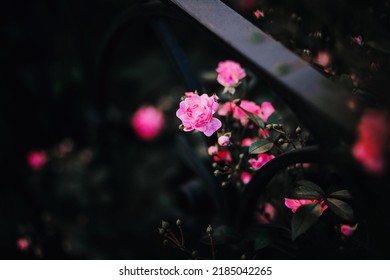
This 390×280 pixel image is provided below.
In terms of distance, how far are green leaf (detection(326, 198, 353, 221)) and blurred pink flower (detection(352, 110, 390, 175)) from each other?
0.21 m

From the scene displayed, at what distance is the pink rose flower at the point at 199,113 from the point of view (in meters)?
0.83

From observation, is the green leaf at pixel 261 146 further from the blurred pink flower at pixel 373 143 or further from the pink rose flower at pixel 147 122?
the pink rose flower at pixel 147 122

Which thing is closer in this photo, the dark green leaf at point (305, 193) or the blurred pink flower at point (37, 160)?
A: the dark green leaf at point (305, 193)

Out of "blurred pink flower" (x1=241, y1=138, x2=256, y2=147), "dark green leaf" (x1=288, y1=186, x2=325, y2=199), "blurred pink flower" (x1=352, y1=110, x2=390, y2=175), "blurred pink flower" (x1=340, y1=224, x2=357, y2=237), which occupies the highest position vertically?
"blurred pink flower" (x1=352, y1=110, x2=390, y2=175)

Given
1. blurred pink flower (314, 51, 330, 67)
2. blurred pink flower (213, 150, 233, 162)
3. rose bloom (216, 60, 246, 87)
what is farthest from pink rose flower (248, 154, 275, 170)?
blurred pink flower (314, 51, 330, 67)

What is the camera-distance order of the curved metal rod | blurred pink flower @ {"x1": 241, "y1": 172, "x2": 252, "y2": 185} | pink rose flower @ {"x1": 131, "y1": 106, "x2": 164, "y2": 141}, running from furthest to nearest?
pink rose flower @ {"x1": 131, "y1": 106, "x2": 164, "y2": 141} < blurred pink flower @ {"x1": 241, "y1": 172, "x2": 252, "y2": 185} < the curved metal rod

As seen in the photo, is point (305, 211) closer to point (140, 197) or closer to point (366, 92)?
point (366, 92)

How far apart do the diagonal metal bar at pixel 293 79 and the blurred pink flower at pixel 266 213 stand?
1.57 ft

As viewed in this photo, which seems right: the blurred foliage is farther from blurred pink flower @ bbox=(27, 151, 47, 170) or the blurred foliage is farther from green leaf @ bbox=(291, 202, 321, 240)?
green leaf @ bbox=(291, 202, 321, 240)

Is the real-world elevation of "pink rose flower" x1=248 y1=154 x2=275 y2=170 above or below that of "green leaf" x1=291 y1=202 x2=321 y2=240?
below

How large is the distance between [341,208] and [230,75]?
405mm

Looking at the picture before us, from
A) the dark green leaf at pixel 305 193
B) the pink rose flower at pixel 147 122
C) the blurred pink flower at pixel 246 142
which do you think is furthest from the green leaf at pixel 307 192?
the pink rose flower at pixel 147 122

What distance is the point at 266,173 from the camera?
801 mm

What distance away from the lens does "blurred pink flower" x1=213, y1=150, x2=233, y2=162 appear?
3.13 ft
